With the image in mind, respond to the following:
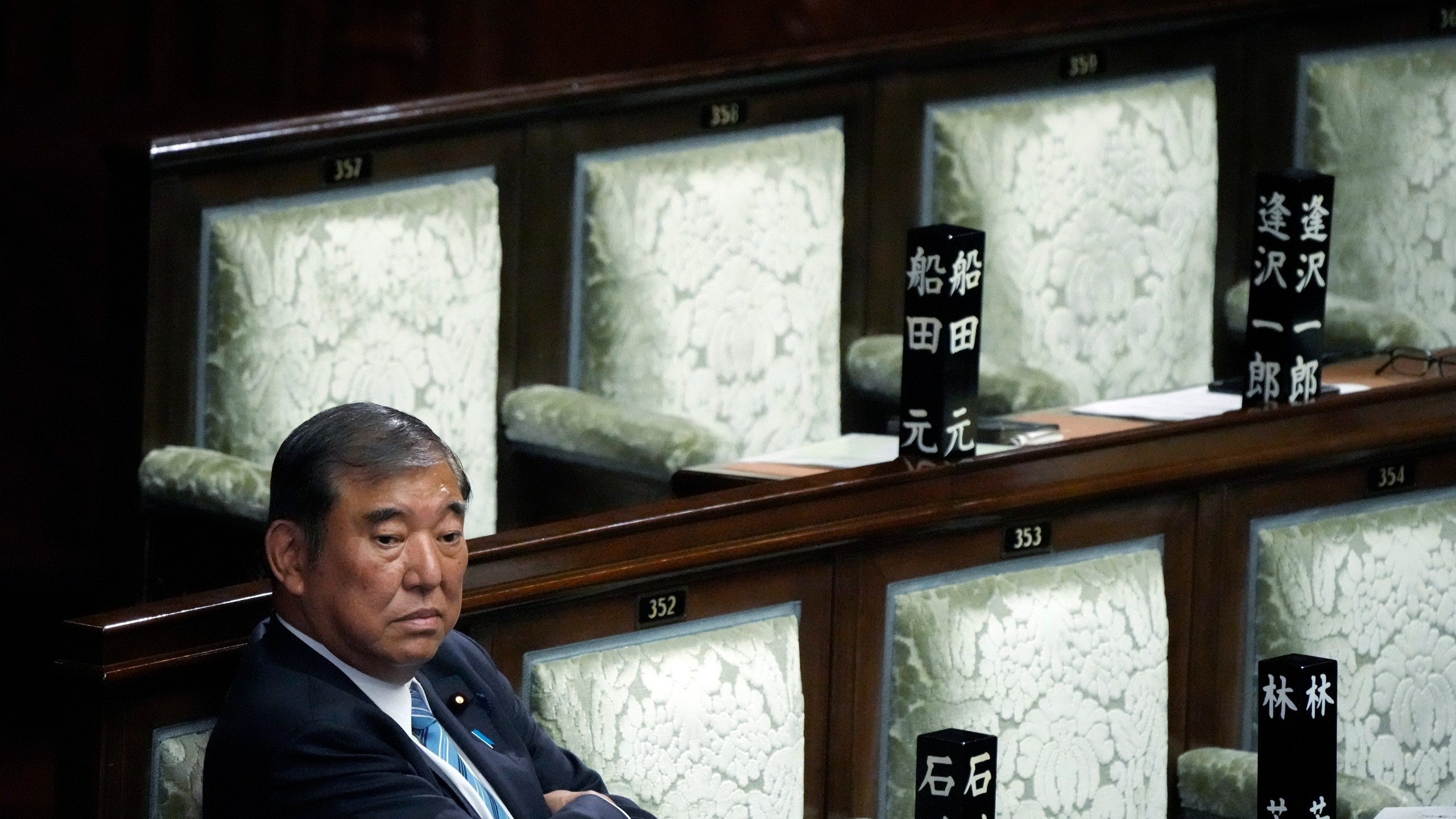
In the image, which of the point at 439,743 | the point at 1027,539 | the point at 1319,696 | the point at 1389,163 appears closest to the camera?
the point at 439,743

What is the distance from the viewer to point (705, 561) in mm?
2037

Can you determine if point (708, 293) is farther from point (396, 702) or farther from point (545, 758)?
point (396, 702)

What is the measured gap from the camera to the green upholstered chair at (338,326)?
2.55m

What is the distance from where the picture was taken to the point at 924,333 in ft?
7.33

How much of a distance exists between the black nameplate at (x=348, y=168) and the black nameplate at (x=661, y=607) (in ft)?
2.82

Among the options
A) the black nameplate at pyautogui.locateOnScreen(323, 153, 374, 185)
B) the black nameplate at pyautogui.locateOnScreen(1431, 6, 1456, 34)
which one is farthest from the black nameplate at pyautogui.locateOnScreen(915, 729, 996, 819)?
the black nameplate at pyautogui.locateOnScreen(1431, 6, 1456, 34)

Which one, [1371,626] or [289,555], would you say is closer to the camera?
[289,555]

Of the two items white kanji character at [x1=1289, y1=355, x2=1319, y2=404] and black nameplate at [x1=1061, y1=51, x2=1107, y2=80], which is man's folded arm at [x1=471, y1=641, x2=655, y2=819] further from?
black nameplate at [x1=1061, y1=51, x2=1107, y2=80]

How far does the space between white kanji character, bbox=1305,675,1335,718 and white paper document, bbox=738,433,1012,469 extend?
0.46m

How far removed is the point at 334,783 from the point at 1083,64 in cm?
199

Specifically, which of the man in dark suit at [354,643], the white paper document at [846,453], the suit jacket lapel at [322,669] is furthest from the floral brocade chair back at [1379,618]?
the suit jacket lapel at [322,669]

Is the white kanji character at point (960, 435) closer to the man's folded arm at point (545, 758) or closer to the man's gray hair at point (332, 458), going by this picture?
the man's folded arm at point (545, 758)

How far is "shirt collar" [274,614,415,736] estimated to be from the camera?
163cm

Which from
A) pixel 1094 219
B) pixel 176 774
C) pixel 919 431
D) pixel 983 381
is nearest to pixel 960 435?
pixel 919 431
